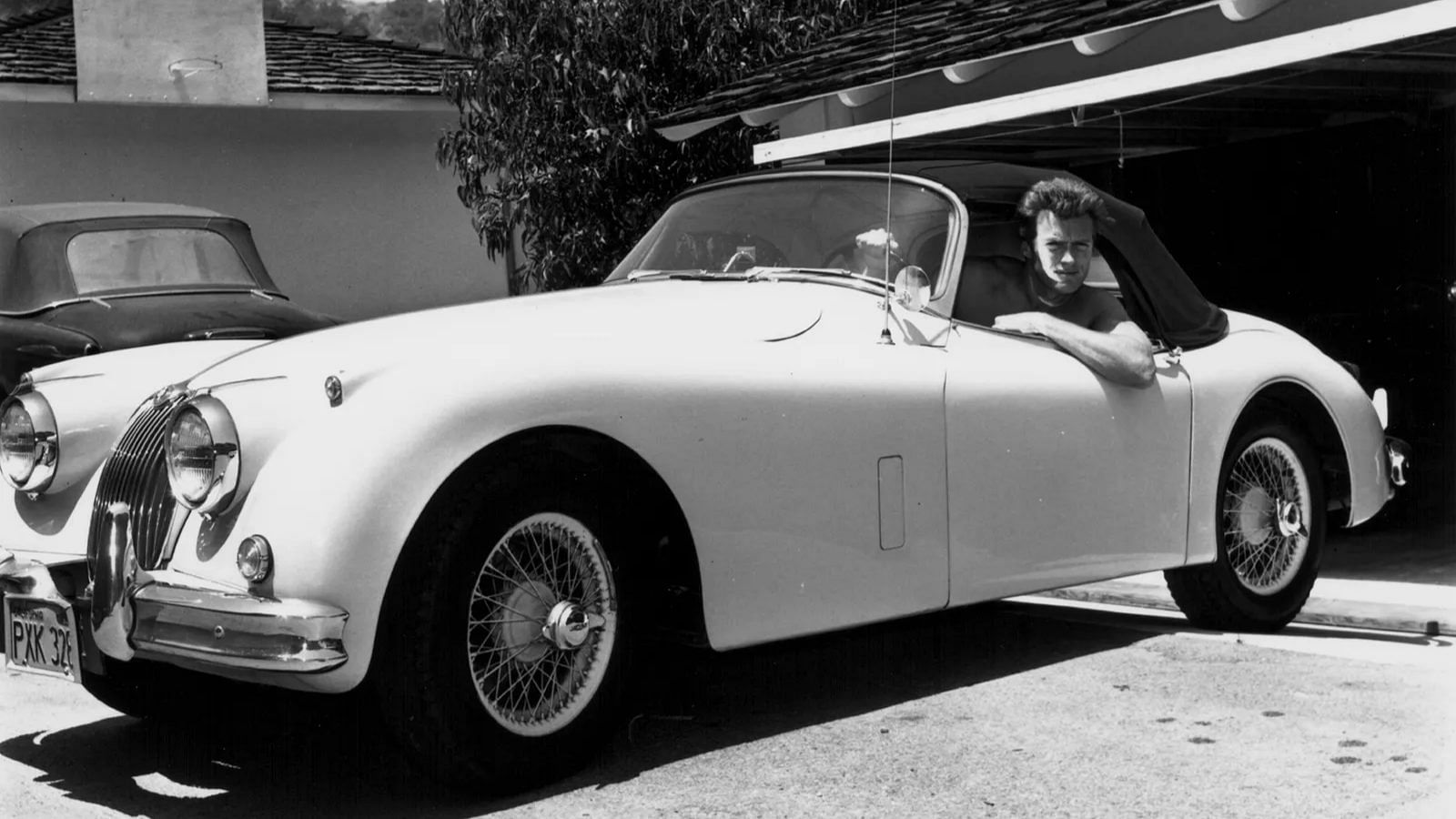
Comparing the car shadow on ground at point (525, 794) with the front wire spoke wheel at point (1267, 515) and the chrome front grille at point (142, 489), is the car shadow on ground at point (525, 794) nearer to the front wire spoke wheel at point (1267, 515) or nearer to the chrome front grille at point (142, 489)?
the front wire spoke wheel at point (1267, 515)

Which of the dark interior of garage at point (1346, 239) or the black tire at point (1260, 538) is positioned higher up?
the dark interior of garage at point (1346, 239)

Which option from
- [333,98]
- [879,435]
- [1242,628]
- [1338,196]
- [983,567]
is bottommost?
[1242,628]

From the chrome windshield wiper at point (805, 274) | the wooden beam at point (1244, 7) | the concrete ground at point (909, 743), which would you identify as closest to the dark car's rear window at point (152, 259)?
the concrete ground at point (909, 743)

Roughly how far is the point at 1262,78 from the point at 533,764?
5702 mm

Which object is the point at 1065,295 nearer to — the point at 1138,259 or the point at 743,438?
the point at 1138,259

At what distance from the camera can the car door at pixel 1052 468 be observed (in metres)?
4.84

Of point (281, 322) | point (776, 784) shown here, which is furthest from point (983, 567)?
point (281, 322)

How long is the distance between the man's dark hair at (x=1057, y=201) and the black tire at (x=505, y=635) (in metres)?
2.01

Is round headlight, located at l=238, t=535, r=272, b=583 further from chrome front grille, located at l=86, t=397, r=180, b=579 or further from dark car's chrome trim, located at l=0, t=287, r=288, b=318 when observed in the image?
dark car's chrome trim, located at l=0, t=287, r=288, b=318

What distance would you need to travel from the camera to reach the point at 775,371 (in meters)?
4.50

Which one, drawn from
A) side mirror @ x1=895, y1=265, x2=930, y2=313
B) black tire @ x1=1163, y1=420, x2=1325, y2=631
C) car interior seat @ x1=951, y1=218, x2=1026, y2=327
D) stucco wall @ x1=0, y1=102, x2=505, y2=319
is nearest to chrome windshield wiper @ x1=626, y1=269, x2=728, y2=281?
side mirror @ x1=895, y1=265, x2=930, y2=313

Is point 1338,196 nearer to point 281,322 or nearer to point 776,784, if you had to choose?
point 281,322

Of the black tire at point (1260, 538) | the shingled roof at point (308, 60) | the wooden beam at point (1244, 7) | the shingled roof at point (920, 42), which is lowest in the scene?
the black tire at point (1260, 538)

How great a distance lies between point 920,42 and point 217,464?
6993 millimetres
